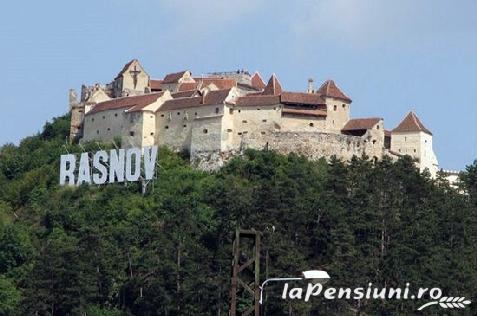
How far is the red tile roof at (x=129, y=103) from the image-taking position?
8625 cm

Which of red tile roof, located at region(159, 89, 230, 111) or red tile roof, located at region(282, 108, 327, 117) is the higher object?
red tile roof, located at region(159, 89, 230, 111)

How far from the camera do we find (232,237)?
68.1m

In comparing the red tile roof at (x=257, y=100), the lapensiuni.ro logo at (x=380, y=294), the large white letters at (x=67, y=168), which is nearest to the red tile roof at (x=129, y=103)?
the large white letters at (x=67, y=168)

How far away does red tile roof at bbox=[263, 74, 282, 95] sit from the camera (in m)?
85.1

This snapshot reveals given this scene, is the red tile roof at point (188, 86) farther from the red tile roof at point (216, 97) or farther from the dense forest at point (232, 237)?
the dense forest at point (232, 237)

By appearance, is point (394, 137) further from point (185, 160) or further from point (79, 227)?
point (79, 227)

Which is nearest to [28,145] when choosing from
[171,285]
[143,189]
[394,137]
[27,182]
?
[27,182]

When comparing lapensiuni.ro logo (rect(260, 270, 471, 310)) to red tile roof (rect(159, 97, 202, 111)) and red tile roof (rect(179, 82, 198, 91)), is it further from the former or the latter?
red tile roof (rect(179, 82, 198, 91))

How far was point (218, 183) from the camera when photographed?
7850 centimetres

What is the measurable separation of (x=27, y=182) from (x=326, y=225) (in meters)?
27.3

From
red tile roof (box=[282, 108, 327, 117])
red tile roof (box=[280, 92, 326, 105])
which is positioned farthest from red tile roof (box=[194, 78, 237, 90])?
red tile roof (box=[282, 108, 327, 117])

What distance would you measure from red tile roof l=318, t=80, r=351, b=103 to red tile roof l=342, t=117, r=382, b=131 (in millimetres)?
1327

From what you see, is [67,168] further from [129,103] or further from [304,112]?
[304,112]

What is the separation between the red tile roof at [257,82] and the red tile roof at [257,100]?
9.74 meters
